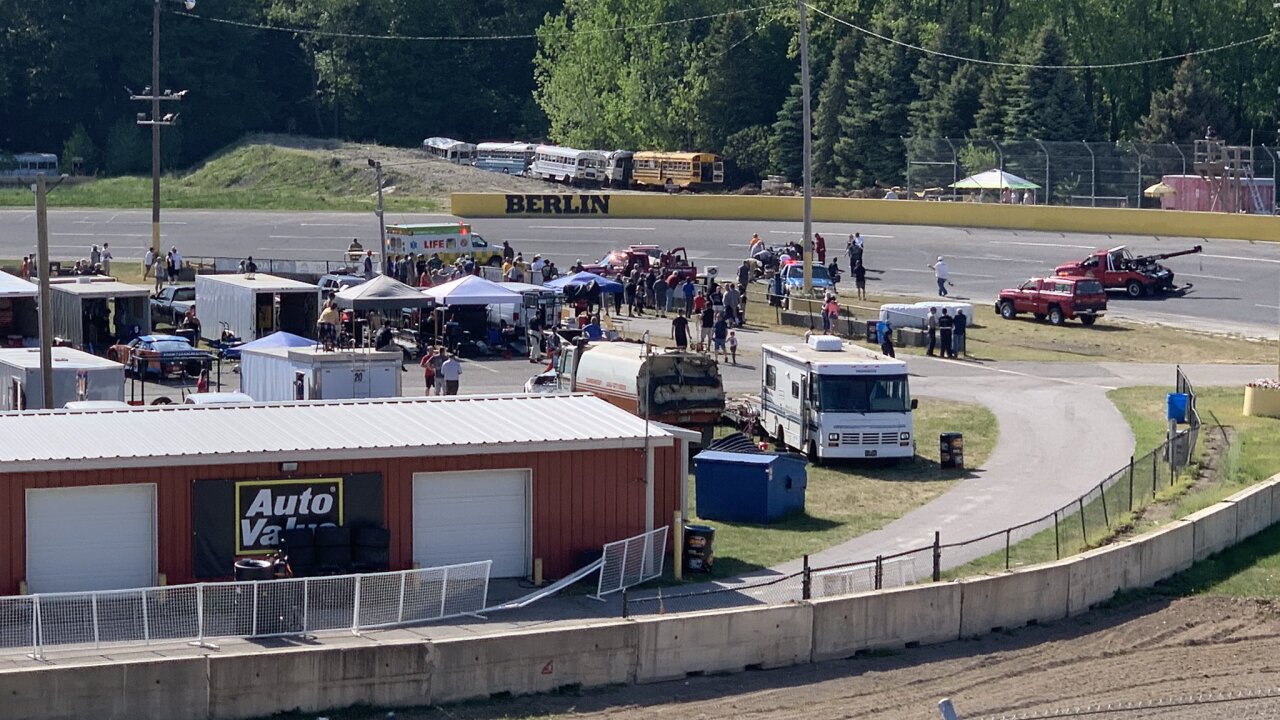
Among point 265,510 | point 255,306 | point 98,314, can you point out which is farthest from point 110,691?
point 98,314

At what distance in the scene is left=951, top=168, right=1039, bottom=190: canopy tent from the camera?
7788 cm

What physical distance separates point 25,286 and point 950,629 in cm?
3078

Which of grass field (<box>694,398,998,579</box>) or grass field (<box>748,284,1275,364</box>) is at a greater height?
grass field (<box>748,284,1275,364</box>)

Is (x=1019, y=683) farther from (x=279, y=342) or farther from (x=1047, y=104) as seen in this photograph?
(x=1047, y=104)

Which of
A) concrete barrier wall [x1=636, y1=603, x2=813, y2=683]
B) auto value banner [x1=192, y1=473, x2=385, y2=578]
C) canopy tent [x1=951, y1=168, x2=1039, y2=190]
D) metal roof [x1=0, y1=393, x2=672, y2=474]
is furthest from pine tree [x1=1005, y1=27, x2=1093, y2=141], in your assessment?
concrete barrier wall [x1=636, y1=603, x2=813, y2=683]

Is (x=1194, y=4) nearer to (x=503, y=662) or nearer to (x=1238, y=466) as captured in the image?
(x=1238, y=466)

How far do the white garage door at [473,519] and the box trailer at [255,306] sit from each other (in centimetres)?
2261

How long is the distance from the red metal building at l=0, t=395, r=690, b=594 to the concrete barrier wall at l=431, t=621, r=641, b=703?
182 inches

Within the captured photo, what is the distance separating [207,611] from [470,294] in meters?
26.1

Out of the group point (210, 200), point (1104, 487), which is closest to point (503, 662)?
point (1104, 487)

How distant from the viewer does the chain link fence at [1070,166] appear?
77250mm

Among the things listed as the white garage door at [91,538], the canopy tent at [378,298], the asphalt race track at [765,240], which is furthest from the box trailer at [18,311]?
the white garage door at [91,538]

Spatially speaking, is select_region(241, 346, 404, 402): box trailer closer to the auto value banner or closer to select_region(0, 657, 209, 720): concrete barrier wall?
the auto value banner

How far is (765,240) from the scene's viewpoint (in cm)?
7306
